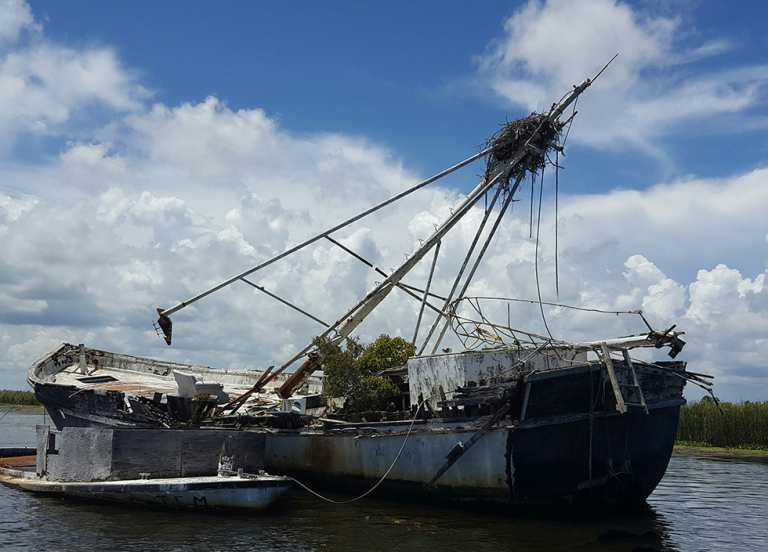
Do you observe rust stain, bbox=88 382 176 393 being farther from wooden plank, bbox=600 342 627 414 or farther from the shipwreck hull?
wooden plank, bbox=600 342 627 414

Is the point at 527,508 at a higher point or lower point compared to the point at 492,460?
lower

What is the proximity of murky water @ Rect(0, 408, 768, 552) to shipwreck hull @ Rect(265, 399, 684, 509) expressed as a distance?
1.90 feet

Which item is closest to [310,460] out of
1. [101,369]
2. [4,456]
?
[4,456]

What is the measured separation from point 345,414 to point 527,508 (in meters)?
6.57

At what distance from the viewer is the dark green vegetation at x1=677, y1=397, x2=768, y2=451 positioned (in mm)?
31766

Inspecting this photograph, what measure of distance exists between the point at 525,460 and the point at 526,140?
11.3m

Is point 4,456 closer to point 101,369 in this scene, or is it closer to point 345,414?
point 101,369

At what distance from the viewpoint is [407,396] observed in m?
20.0

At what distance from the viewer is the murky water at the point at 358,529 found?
12906mm

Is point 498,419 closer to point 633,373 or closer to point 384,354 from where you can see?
point 633,373

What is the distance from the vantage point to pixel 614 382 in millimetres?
14461

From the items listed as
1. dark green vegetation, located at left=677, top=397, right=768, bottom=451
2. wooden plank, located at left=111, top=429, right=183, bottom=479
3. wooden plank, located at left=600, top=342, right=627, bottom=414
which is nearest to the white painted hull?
wooden plank, located at left=111, top=429, right=183, bottom=479

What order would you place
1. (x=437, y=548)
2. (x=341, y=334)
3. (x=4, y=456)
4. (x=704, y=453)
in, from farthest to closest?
(x=704, y=453) → (x=4, y=456) → (x=341, y=334) → (x=437, y=548)

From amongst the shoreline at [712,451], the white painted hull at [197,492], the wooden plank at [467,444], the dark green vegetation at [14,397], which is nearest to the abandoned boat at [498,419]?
the wooden plank at [467,444]
